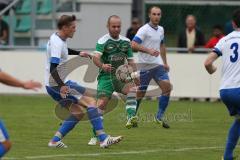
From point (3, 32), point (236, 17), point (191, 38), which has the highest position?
point (236, 17)

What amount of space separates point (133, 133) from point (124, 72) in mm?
1139

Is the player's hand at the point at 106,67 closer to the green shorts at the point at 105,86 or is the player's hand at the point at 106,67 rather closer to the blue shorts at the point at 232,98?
the green shorts at the point at 105,86

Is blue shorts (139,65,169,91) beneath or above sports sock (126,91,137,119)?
above

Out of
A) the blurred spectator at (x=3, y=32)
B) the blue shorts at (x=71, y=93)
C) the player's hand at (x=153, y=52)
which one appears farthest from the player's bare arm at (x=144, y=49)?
the blurred spectator at (x=3, y=32)

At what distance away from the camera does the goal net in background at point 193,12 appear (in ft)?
85.3

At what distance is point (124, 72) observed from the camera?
15.2 meters

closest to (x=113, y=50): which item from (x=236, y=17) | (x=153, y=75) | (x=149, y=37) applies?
(x=149, y=37)

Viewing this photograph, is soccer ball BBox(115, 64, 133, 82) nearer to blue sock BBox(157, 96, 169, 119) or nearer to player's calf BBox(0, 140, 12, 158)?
blue sock BBox(157, 96, 169, 119)

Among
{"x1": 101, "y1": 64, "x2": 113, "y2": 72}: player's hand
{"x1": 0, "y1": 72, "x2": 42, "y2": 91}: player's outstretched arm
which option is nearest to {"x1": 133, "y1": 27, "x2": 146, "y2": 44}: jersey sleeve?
{"x1": 101, "y1": 64, "x2": 113, "y2": 72}: player's hand

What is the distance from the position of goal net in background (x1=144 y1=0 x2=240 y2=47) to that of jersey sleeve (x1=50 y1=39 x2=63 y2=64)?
42.7ft

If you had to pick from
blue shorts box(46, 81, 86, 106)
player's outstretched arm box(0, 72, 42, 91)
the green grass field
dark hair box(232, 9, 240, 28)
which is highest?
dark hair box(232, 9, 240, 28)

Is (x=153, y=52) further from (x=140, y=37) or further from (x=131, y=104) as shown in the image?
(x=131, y=104)

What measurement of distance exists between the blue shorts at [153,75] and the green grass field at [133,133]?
0.84 metres

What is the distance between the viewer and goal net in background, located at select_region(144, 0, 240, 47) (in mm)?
25991
